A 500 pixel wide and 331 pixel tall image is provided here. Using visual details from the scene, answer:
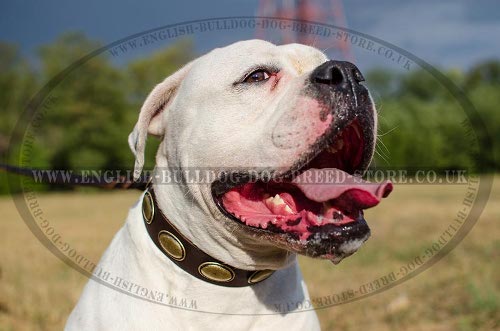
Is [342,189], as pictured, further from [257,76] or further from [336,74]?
[257,76]

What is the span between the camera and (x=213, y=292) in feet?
8.05

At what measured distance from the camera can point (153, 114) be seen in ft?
9.00

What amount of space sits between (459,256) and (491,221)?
3526 millimetres

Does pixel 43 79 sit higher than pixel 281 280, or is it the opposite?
pixel 43 79

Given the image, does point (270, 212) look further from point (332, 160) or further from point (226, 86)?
point (226, 86)

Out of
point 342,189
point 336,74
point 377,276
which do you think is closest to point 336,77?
point 336,74

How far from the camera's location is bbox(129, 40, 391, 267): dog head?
7.27 ft

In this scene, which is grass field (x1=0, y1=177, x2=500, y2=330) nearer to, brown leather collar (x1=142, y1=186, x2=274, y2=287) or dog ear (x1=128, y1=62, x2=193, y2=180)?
brown leather collar (x1=142, y1=186, x2=274, y2=287)

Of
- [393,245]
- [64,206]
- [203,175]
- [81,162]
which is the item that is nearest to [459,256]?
[393,245]

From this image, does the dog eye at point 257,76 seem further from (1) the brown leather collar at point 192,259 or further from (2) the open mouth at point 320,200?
(1) the brown leather collar at point 192,259

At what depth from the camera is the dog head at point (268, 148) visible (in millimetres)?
2217

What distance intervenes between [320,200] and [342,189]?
0.10 metres

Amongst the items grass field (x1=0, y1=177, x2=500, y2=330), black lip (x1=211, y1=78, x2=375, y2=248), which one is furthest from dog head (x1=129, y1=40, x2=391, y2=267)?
grass field (x1=0, y1=177, x2=500, y2=330)

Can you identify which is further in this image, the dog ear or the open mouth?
the dog ear
